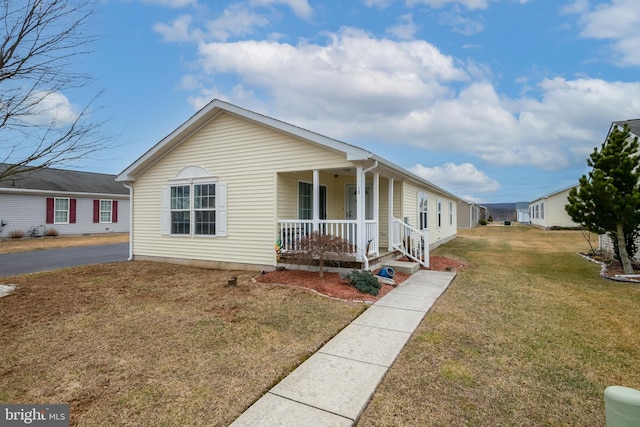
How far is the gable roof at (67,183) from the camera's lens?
18938 mm

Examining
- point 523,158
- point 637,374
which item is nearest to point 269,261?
point 637,374

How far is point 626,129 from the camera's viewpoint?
8.49 meters

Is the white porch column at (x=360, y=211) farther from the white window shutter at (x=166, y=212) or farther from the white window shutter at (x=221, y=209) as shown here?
the white window shutter at (x=166, y=212)

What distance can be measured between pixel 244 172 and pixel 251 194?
27.3 inches

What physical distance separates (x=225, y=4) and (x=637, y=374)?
11.8 meters

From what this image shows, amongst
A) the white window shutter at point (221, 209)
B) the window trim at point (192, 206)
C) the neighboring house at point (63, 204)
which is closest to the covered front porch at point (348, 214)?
the white window shutter at point (221, 209)

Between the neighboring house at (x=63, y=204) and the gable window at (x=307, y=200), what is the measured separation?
14.5m

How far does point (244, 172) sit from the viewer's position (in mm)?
9258

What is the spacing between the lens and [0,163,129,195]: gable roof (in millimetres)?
18938

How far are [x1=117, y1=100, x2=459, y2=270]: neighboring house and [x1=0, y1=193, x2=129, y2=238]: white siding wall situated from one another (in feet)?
41.5

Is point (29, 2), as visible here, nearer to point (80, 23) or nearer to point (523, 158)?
point (80, 23)

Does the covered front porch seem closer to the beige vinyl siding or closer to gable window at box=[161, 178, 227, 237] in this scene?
the beige vinyl siding

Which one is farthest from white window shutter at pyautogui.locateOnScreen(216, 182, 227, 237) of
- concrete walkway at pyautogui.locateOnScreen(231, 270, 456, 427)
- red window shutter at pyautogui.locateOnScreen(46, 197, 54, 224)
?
red window shutter at pyautogui.locateOnScreen(46, 197, 54, 224)

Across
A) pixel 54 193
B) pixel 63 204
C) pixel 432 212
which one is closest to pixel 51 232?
pixel 63 204
